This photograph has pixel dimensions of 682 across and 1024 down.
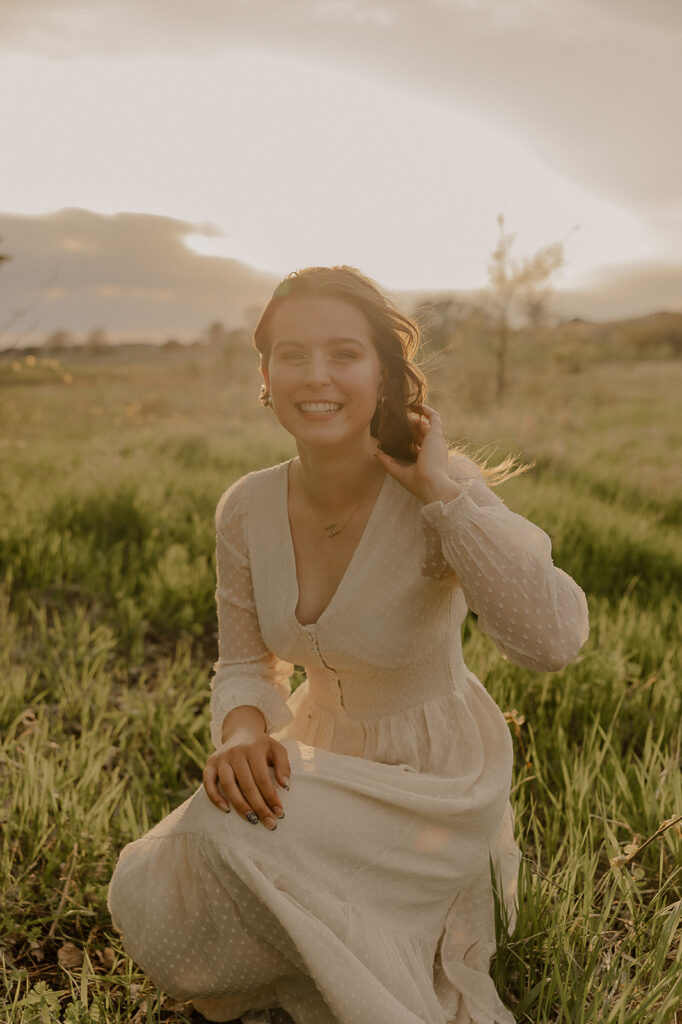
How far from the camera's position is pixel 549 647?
171 centimetres

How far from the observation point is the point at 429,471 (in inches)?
70.2

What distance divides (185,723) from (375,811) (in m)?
1.53

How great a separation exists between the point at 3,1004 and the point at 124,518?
11.7 feet

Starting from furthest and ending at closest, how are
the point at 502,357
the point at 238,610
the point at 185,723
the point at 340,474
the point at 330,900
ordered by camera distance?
the point at 502,357, the point at 185,723, the point at 238,610, the point at 340,474, the point at 330,900

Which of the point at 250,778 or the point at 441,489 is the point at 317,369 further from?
the point at 250,778

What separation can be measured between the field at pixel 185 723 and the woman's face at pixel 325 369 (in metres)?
1.04

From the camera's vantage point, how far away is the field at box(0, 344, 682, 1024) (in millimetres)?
1869

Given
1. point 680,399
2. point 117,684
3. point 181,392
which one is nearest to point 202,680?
point 117,684

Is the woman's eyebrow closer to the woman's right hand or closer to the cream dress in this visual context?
the cream dress

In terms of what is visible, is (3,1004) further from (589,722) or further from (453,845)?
(589,722)

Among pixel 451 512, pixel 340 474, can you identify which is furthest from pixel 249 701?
pixel 451 512

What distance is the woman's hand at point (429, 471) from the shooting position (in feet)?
5.80

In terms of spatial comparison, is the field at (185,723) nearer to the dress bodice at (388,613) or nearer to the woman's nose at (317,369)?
the dress bodice at (388,613)

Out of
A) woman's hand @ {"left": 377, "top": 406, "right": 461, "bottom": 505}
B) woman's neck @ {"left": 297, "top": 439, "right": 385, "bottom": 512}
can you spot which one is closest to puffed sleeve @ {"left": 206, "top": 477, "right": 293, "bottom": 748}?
woman's neck @ {"left": 297, "top": 439, "right": 385, "bottom": 512}
